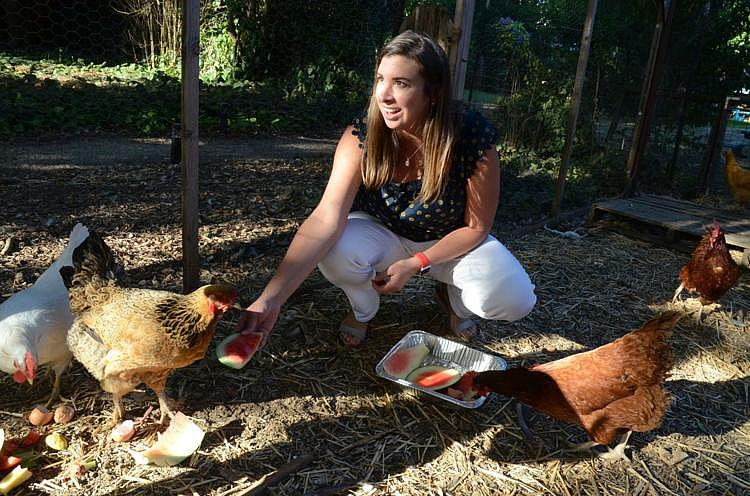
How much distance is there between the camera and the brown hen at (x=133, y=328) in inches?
78.2

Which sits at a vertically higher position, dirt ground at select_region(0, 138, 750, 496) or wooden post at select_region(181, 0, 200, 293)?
wooden post at select_region(181, 0, 200, 293)

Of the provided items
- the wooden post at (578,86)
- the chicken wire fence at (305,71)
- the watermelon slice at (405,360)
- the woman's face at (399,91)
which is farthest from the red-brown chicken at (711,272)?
the chicken wire fence at (305,71)

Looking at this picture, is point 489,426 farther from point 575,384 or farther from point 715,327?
point 715,327

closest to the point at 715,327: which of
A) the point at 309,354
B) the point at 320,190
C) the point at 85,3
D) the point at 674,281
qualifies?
the point at 674,281

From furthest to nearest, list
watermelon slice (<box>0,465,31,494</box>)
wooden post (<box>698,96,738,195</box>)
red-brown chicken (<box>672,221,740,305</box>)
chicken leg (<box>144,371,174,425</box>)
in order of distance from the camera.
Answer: wooden post (<box>698,96,738,195</box>) → red-brown chicken (<box>672,221,740,305</box>) → chicken leg (<box>144,371,174,425</box>) → watermelon slice (<box>0,465,31,494</box>)

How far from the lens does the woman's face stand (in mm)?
2158

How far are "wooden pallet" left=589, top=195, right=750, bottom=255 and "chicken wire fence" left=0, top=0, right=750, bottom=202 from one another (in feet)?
6.52

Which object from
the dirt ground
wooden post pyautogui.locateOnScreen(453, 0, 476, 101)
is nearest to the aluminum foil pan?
the dirt ground

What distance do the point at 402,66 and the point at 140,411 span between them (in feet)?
5.97

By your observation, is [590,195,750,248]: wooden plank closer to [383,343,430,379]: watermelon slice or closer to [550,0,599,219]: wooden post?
[550,0,599,219]: wooden post

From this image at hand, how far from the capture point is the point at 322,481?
199 cm

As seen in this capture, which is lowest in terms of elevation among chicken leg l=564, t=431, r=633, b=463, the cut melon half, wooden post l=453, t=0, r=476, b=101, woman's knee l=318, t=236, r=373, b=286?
chicken leg l=564, t=431, r=633, b=463

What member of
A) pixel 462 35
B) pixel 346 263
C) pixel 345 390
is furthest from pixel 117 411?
pixel 462 35

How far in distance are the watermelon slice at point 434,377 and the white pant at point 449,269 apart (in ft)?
1.10
